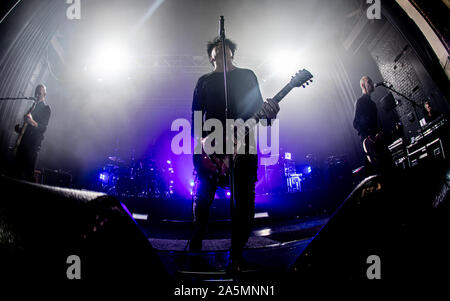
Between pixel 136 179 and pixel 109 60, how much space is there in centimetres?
572

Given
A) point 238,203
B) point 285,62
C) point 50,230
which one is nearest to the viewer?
point 50,230

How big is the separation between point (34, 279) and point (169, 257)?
5.60ft

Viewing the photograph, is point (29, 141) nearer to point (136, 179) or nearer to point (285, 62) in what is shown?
point (136, 179)

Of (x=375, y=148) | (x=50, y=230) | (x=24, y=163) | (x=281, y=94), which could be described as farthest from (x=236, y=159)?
(x=24, y=163)

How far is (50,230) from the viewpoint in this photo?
408 mm

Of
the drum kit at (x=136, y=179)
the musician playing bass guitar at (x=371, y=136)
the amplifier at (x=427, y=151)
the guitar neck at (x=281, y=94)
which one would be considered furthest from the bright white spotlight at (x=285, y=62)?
the guitar neck at (x=281, y=94)

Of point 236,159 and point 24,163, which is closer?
point 236,159

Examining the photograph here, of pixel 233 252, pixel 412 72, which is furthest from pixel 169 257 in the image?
pixel 412 72

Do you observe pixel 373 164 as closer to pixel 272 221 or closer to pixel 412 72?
pixel 272 221

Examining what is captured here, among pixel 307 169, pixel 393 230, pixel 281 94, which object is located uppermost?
pixel 307 169

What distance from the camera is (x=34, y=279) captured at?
1.26 ft

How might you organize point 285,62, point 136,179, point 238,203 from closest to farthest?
point 238,203 → point 136,179 → point 285,62

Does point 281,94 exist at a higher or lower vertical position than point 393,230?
higher

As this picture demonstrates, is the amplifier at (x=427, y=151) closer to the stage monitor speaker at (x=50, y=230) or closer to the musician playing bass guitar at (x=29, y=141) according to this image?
the stage monitor speaker at (x=50, y=230)
